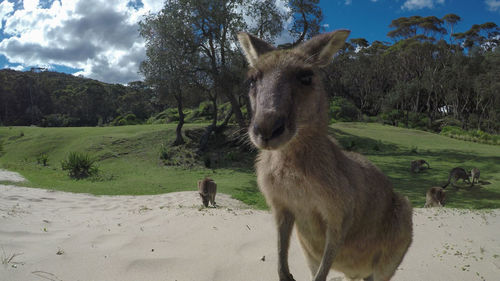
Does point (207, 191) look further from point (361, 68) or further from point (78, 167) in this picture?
point (361, 68)

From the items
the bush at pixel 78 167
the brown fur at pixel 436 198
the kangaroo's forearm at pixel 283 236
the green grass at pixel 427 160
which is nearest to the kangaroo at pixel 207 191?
the brown fur at pixel 436 198

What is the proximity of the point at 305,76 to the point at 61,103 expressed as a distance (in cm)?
6674

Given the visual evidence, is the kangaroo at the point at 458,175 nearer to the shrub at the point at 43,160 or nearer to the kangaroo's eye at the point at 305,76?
the kangaroo's eye at the point at 305,76

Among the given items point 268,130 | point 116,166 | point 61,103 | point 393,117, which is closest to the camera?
point 268,130

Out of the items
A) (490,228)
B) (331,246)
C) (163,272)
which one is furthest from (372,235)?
(490,228)

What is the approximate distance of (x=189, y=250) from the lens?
134 inches

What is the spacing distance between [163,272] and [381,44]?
220ft

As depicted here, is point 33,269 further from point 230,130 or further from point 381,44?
point 381,44

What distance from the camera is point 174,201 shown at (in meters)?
8.91

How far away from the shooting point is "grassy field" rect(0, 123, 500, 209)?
10719 millimetres

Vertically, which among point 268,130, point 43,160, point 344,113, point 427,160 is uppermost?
point 344,113

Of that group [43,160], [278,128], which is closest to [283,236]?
[278,128]

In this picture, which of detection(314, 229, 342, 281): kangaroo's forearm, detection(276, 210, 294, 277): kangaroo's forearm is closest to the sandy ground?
detection(276, 210, 294, 277): kangaroo's forearm

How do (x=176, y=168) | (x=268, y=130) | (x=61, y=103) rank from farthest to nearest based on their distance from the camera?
(x=61, y=103), (x=176, y=168), (x=268, y=130)
